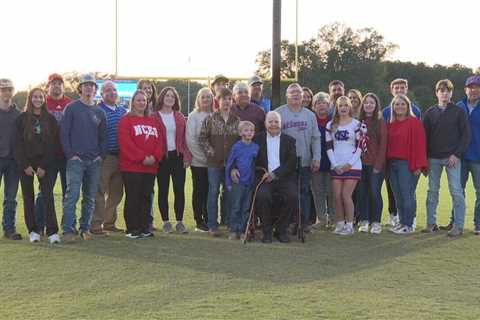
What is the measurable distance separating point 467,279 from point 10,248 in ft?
15.4

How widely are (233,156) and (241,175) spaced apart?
0.80 feet

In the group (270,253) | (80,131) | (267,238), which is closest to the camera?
(270,253)

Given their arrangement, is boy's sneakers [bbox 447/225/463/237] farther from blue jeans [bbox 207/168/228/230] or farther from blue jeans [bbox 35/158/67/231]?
blue jeans [bbox 35/158/67/231]

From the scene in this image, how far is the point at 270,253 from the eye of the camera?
671cm

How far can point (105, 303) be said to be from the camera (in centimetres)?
473

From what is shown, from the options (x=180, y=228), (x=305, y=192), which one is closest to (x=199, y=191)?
(x=180, y=228)

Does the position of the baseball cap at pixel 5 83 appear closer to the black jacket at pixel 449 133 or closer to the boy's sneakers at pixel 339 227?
the boy's sneakers at pixel 339 227

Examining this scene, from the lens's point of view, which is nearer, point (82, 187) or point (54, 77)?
point (82, 187)

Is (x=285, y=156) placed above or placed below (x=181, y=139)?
below

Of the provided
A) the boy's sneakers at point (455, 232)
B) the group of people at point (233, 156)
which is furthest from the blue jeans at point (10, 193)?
the boy's sneakers at point (455, 232)

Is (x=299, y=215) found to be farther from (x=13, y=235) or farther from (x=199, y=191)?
(x=13, y=235)

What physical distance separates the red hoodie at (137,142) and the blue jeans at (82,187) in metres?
0.34

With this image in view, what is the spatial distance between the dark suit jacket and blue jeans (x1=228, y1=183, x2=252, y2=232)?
35 centimetres

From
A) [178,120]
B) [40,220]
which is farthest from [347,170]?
[40,220]
